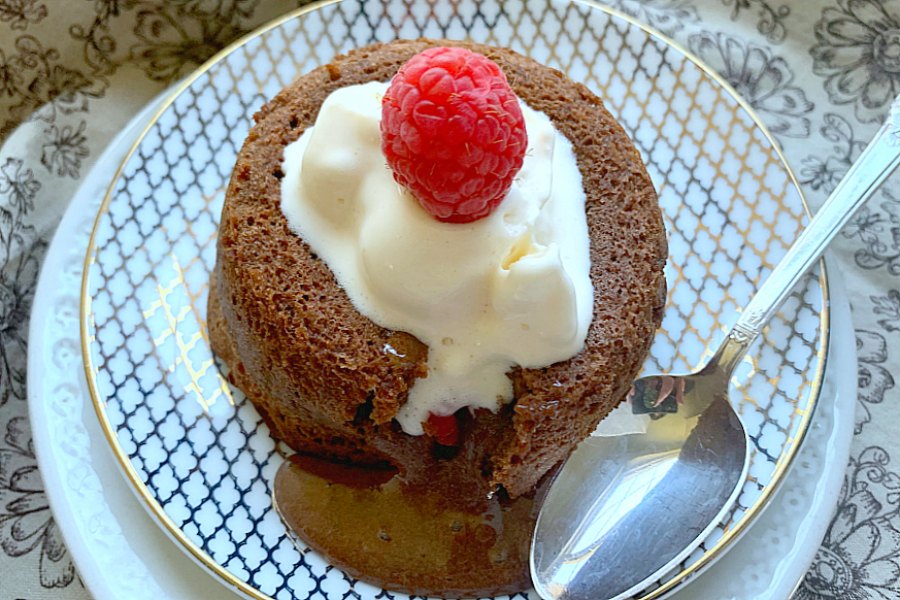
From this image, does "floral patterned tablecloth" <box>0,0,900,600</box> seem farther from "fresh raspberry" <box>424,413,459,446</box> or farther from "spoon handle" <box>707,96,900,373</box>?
"fresh raspberry" <box>424,413,459,446</box>

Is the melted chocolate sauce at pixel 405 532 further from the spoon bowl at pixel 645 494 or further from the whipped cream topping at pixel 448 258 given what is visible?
the whipped cream topping at pixel 448 258

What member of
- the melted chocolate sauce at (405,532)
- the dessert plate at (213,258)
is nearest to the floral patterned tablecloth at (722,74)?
the dessert plate at (213,258)

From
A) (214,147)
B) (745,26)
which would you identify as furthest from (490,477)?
(745,26)

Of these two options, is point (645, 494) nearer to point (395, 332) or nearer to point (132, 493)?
point (395, 332)

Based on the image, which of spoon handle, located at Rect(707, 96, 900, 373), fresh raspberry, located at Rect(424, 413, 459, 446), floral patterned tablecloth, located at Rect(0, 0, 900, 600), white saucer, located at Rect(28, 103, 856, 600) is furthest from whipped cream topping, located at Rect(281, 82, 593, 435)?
floral patterned tablecloth, located at Rect(0, 0, 900, 600)

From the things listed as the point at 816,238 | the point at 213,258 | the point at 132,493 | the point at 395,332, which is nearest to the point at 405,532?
the point at 395,332

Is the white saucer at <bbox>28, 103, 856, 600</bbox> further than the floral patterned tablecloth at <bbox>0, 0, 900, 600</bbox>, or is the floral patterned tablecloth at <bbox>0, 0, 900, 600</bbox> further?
the floral patterned tablecloth at <bbox>0, 0, 900, 600</bbox>
